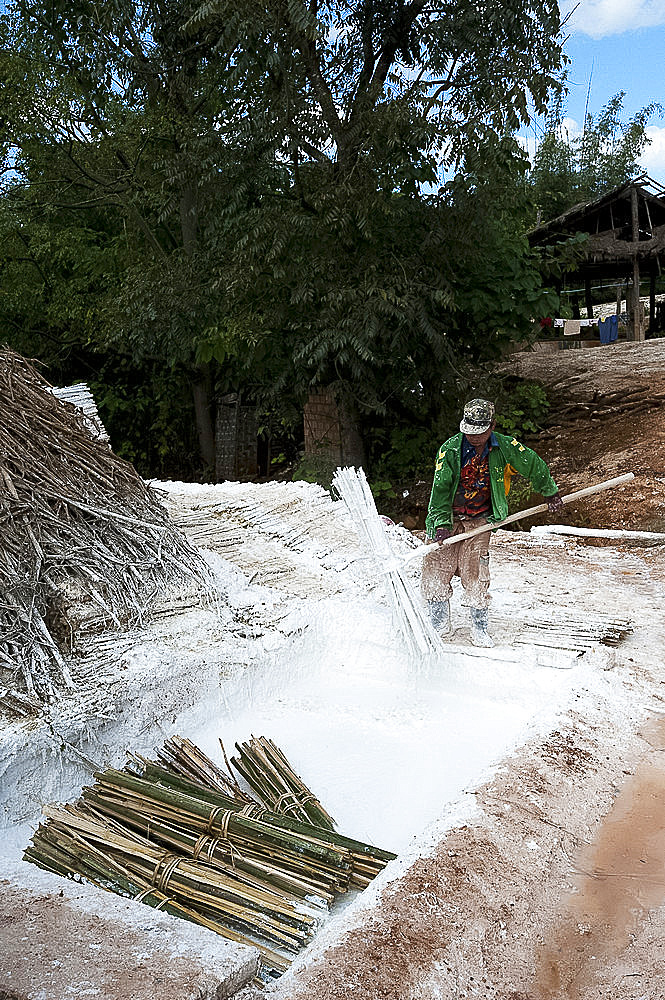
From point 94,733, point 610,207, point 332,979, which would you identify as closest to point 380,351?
point 94,733

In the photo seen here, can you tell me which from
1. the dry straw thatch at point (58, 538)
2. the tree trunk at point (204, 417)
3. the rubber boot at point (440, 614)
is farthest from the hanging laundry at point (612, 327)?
the dry straw thatch at point (58, 538)

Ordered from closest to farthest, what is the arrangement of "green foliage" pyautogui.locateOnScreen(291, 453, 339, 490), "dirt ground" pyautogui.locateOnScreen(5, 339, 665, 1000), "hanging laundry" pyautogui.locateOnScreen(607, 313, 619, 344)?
"dirt ground" pyautogui.locateOnScreen(5, 339, 665, 1000) → "green foliage" pyautogui.locateOnScreen(291, 453, 339, 490) → "hanging laundry" pyautogui.locateOnScreen(607, 313, 619, 344)

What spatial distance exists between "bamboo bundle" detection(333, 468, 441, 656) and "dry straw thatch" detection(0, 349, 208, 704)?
94 cm

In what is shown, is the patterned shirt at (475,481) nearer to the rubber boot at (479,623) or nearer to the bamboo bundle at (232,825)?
the rubber boot at (479,623)


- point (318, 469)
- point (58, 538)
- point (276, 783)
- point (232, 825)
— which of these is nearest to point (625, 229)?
point (318, 469)

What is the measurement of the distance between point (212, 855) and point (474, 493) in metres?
2.50

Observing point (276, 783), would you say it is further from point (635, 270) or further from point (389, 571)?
point (635, 270)

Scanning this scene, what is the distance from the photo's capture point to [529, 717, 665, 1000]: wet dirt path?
2.23 m

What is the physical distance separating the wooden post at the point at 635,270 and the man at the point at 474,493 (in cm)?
1110

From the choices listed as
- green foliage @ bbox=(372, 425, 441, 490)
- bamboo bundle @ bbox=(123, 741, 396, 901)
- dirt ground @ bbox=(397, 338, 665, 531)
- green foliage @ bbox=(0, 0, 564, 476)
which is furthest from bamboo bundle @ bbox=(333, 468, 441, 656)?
green foliage @ bbox=(372, 425, 441, 490)

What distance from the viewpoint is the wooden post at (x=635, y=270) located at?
14.1 meters

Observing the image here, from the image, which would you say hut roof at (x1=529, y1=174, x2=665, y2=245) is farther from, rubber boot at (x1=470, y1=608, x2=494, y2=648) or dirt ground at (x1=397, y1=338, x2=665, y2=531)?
rubber boot at (x1=470, y1=608, x2=494, y2=648)

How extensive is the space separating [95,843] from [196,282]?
23.4ft

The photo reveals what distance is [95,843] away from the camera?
9.18 feet
